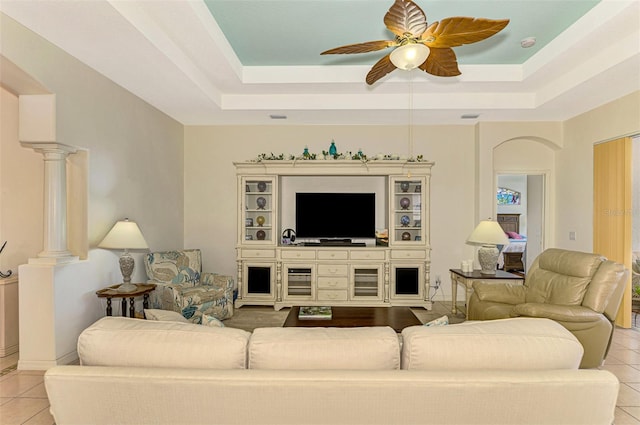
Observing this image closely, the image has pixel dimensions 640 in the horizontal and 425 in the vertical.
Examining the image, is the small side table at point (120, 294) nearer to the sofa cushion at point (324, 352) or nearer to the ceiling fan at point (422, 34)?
the sofa cushion at point (324, 352)

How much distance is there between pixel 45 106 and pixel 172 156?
2274mm

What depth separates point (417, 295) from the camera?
5.14 m

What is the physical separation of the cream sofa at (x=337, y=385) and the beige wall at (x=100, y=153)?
7.32 feet

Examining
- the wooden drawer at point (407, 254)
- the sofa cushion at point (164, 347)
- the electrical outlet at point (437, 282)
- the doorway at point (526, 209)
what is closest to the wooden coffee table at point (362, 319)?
the wooden drawer at point (407, 254)

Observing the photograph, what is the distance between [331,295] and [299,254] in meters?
0.75

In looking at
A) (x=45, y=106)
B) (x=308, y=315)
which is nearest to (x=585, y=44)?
(x=308, y=315)

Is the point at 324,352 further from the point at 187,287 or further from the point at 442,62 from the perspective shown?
the point at 187,287

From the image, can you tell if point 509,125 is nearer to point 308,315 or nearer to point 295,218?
point 295,218

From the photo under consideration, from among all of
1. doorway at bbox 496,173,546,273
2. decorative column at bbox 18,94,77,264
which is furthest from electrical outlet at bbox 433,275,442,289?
decorative column at bbox 18,94,77,264

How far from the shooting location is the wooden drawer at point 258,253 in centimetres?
519

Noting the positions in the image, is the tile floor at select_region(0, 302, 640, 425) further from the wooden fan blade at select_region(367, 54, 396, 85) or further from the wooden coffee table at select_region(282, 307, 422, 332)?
the wooden fan blade at select_region(367, 54, 396, 85)

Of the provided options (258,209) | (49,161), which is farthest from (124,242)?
(258,209)

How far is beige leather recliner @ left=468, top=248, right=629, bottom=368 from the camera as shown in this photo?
2.84m

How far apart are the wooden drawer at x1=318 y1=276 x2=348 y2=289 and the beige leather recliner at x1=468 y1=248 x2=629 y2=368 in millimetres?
1879
